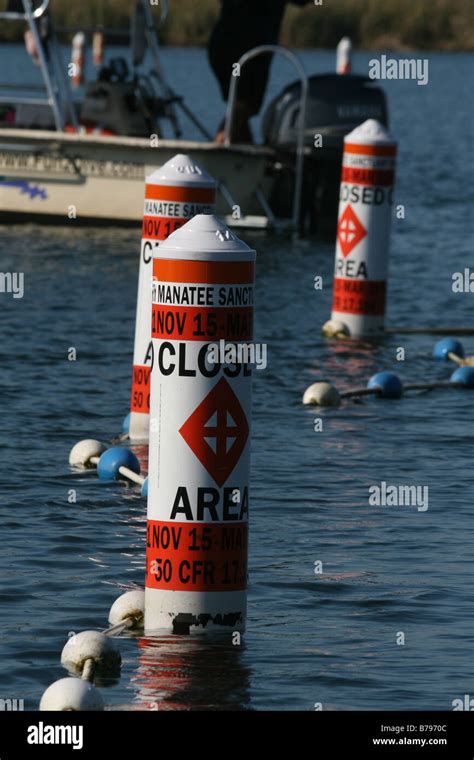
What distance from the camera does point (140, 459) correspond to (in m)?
13.5

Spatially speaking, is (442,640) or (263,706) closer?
(263,706)

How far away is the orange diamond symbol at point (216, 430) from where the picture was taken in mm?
8844

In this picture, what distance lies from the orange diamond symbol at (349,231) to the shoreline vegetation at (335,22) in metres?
32.0

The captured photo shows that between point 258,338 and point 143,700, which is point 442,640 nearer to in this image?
point 143,700

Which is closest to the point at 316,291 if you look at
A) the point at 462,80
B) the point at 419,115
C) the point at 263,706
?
the point at 263,706

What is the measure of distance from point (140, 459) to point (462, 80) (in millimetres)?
75197

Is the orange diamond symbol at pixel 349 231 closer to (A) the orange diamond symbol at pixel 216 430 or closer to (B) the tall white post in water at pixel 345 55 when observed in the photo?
(A) the orange diamond symbol at pixel 216 430

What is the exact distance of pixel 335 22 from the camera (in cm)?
7444

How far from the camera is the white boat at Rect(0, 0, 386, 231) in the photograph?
25.5 m
